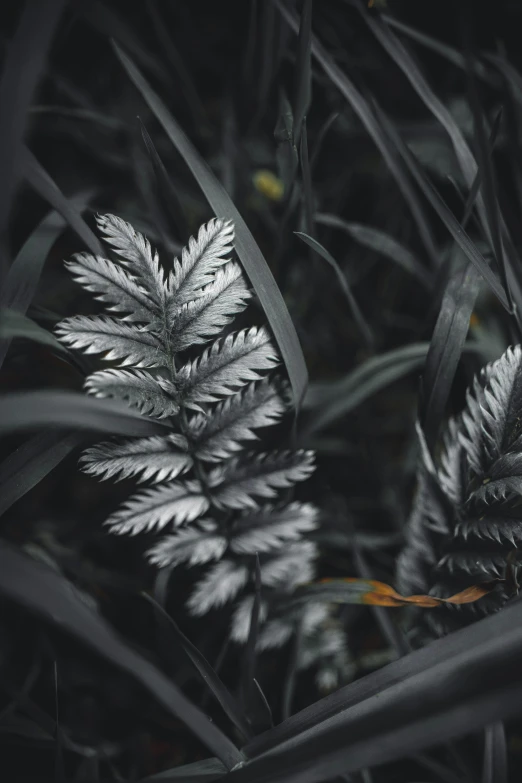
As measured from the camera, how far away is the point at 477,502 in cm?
80

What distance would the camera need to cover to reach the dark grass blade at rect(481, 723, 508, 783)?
809 mm

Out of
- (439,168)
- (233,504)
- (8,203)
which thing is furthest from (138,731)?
(439,168)

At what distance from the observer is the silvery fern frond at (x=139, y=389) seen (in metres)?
0.69

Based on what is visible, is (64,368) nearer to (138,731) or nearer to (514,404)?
(138,731)

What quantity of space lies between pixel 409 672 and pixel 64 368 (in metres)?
1.12

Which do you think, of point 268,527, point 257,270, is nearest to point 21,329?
point 257,270

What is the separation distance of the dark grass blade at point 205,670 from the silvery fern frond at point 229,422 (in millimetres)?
224

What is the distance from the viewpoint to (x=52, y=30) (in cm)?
67

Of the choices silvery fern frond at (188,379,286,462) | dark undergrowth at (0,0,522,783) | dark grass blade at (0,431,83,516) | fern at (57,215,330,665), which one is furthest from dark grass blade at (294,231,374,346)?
dark grass blade at (0,431,83,516)

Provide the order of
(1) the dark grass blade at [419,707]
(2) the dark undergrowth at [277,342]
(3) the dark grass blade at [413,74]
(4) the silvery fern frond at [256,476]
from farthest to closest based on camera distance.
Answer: (3) the dark grass blade at [413,74] < (4) the silvery fern frond at [256,476] < (2) the dark undergrowth at [277,342] < (1) the dark grass blade at [419,707]

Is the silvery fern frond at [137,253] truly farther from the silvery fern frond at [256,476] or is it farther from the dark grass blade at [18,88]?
the silvery fern frond at [256,476]

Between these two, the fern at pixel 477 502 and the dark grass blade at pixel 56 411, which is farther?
the fern at pixel 477 502

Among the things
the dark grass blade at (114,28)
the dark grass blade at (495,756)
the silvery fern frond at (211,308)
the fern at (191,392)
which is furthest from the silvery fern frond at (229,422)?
the dark grass blade at (114,28)

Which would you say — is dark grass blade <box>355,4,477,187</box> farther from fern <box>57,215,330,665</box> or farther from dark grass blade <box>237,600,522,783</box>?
dark grass blade <box>237,600,522,783</box>
